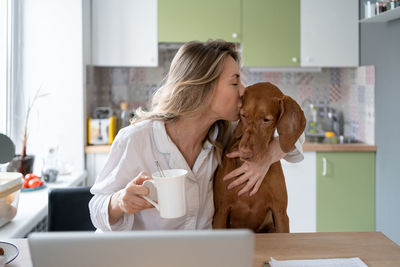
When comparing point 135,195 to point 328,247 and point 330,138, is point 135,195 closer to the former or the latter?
point 328,247

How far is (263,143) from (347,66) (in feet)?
7.60

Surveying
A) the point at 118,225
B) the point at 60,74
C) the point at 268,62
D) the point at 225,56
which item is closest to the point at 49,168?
the point at 60,74

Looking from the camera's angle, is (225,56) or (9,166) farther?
(9,166)

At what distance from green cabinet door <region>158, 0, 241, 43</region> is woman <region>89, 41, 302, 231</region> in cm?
177

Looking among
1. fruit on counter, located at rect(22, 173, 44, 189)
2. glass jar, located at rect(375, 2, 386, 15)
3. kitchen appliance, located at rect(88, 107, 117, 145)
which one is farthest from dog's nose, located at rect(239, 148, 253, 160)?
kitchen appliance, located at rect(88, 107, 117, 145)

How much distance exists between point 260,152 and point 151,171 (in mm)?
398

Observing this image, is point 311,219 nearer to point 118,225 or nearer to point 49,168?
point 49,168

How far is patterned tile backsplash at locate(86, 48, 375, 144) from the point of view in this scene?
3.57 m

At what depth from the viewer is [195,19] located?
126 inches

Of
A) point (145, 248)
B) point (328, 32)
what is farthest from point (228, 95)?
point (328, 32)

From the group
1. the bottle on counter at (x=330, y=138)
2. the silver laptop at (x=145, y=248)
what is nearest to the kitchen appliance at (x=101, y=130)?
the bottle on counter at (x=330, y=138)

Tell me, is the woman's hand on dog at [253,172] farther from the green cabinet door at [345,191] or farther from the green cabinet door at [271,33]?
the green cabinet door at [271,33]

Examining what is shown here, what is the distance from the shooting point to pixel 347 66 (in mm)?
3375

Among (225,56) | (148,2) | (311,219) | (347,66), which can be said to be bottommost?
(311,219)
